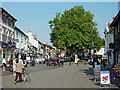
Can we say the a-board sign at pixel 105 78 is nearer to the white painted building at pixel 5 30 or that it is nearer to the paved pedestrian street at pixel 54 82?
the paved pedestrian street at pixel 54 82

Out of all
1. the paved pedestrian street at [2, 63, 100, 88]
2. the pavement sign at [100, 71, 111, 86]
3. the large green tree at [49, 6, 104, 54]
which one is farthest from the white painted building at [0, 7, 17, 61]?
the pavement sign at [100, 71, 111, 86]

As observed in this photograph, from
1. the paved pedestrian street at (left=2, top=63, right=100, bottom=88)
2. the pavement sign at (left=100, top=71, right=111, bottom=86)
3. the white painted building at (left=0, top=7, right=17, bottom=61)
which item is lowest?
the paved pedestrian street at (left=2, top=63, right=100, bottom=88)

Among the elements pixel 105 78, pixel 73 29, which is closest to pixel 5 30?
pixel 73 29

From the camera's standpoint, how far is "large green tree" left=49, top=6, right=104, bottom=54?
55594 mm

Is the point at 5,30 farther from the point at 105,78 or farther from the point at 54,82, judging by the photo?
the point at 105,78

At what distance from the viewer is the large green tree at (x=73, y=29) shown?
182 feet

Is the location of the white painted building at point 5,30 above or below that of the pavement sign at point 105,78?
above

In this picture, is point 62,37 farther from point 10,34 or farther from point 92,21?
point 10,34

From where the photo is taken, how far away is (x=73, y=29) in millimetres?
56750

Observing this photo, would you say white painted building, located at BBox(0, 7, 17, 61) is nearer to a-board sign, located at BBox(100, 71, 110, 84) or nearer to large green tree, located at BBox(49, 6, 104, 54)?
large green tree, located at BBox(49, 6, 104, 54)

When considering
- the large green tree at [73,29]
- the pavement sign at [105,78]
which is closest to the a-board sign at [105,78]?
the pavement sign at [105,78]

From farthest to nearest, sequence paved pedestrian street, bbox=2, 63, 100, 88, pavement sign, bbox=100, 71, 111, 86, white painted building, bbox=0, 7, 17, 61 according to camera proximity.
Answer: white painted building, bbox=0, 7, 17, 61 < paved pedestrian street, bbox=2, 63, 100, 88 < pavement sign, bbox=100, 71, 111, 86

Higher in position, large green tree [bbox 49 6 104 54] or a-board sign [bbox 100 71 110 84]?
large green tree [bbox 49 6 104 54]

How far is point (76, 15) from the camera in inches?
2279
